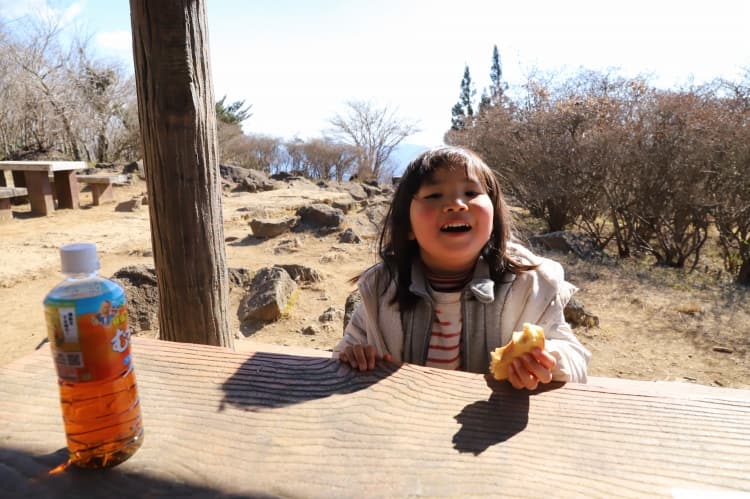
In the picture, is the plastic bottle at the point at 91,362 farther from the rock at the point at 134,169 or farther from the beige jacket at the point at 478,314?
the rock at the point at 134,169

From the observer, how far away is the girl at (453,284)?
1623 millimetres

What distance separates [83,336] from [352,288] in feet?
15.5

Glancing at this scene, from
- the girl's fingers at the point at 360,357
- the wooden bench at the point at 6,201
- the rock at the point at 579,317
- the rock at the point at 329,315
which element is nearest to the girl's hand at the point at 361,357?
the girl's fingers at the point at 360,357

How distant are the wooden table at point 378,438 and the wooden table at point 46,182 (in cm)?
956

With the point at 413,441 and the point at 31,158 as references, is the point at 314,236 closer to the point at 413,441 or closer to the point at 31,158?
the point at 413,441

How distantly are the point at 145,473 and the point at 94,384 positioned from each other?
0.56 ft

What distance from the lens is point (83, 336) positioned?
795mm

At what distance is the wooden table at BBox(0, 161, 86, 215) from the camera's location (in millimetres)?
9094

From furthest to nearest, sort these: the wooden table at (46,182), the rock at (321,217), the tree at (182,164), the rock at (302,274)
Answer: the wooden table at (46,182), the rock at (321,217), the rock at (302,274), the tree at (182,164)

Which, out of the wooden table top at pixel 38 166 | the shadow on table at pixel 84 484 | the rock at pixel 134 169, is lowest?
the rock at pixel 134 169

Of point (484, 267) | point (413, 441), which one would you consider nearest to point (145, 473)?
point (413, 441)

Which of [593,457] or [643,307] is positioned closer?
[593,457]

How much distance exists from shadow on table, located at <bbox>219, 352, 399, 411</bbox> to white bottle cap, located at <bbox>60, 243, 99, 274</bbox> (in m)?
0.42

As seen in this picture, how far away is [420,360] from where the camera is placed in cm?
173
